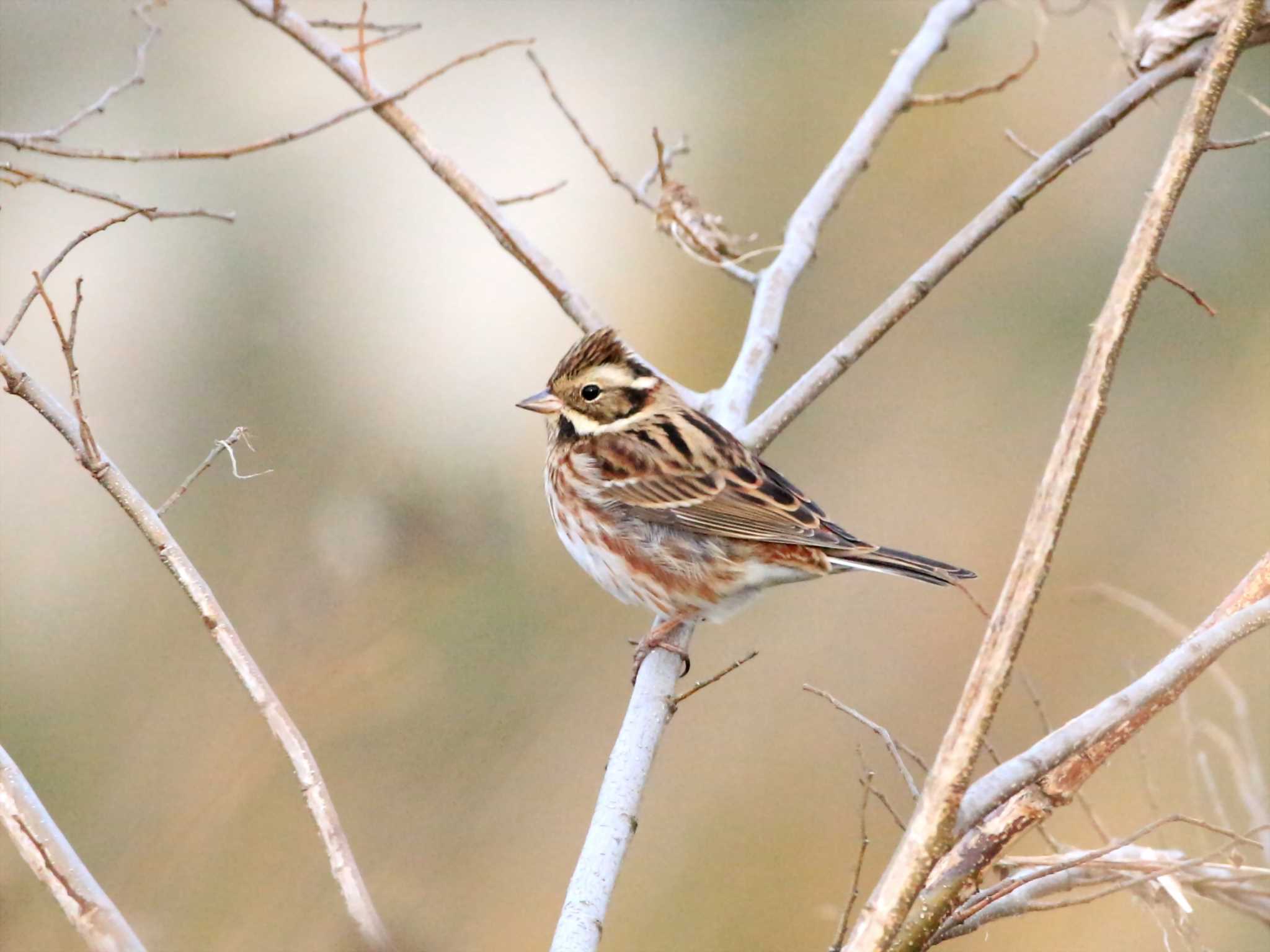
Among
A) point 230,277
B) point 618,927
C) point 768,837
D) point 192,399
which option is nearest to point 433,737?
point 618,927

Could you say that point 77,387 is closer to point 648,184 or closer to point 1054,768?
point 1054,768

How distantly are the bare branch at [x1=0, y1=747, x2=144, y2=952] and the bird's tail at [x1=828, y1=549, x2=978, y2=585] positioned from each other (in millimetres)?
2350

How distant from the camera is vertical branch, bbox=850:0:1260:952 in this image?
203 cm

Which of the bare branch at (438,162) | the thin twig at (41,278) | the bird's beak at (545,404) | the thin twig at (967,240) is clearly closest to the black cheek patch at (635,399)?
the bird's beak at (545,404)

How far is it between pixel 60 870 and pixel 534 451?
219 inches

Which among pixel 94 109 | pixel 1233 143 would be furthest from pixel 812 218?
pixel 94 109

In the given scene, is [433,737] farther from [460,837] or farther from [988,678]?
[988,678]

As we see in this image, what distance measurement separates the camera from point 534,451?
7.65m

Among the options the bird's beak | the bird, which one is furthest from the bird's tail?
the bird's beak

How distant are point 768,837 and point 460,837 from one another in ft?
5.06

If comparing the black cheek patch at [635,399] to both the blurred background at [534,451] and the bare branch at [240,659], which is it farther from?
the bare branch at [240,659]

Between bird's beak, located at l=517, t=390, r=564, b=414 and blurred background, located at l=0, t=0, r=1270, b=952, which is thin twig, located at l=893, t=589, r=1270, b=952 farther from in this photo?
bird's beak, located at l=517, t=390, r=564, b=414

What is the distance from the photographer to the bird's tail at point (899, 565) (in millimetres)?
3969

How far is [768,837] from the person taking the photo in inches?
255
